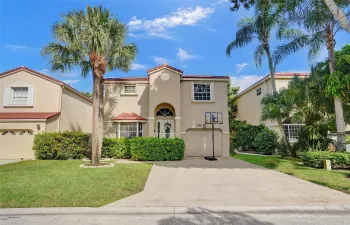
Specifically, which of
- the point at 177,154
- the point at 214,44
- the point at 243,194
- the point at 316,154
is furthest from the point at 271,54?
the point at 243,194

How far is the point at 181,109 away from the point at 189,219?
14000mm

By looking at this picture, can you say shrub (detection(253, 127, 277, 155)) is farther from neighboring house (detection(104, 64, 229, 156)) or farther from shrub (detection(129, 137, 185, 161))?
shrub (detection(129, 137, 185, 161))

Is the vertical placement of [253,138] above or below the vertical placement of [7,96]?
below

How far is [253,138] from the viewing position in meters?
21.6

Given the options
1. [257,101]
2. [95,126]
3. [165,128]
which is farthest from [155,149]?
[257,101]

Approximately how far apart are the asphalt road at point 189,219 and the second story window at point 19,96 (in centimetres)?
1544

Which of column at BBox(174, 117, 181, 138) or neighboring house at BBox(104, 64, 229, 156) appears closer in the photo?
column at BBox(174, 117, 181, 138)

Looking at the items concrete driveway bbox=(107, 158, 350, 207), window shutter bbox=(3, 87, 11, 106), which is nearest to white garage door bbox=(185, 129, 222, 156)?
concrete driveway bbox=(107, 158, 350, 207)

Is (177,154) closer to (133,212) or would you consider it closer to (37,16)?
(133,212)

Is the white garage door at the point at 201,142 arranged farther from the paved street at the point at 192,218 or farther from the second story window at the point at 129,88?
the paved street at the point at 192,218

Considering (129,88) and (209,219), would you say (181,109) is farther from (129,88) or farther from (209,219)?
(209,219)

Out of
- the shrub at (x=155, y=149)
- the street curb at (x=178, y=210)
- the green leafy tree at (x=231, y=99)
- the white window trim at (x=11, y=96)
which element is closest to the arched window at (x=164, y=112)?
the shrub at (x=155, y=149)

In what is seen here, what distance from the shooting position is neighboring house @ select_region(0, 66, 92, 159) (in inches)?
615

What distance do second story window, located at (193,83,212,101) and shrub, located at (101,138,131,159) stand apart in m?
7.51
